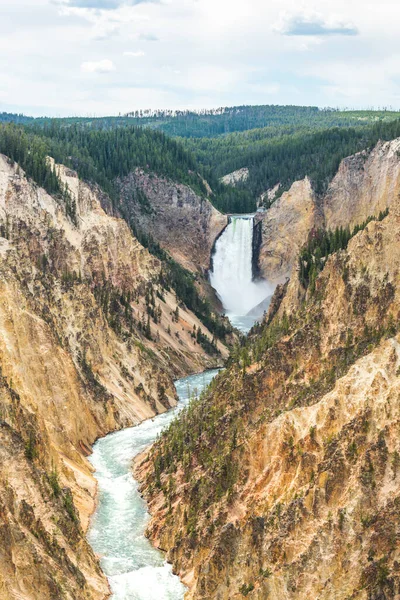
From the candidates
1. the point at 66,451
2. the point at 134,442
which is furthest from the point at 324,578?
the point at 134,442

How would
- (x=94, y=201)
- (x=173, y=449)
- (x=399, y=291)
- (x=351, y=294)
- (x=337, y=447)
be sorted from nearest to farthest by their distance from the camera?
(x=337, y=447) → (x=399, y=291) → (x=351, y=294) → (x=173, y=449) → (x=94, y=201)

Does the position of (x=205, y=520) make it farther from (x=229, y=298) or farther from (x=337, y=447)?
(x=229, y=298)


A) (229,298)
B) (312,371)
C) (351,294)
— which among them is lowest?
(229,298)

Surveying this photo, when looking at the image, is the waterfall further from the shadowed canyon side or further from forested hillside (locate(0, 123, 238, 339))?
the shadowed canyon side

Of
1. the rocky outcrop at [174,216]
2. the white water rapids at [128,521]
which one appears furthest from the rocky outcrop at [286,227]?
the white water rapids at [128,521]

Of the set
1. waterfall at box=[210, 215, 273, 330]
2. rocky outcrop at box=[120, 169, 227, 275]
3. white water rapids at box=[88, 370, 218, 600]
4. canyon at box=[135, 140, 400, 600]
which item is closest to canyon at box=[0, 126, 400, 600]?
canyon at box=[135, 140, 400, 600]

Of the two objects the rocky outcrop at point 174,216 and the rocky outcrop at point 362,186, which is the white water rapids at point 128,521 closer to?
the rocky outcrop at point 362,186

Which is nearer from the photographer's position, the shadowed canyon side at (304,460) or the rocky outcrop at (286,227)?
the shadowed canyon side at (304,460)
